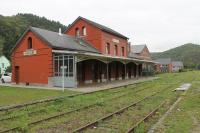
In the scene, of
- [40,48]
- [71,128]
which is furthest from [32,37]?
[71,128]

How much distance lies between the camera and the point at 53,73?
26641mm

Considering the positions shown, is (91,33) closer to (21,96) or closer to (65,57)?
(65,57)

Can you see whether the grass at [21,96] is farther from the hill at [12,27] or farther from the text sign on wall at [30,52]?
the hill at [12,27]

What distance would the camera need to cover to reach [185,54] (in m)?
162

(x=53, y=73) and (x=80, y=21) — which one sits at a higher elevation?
(x=80, y=21)

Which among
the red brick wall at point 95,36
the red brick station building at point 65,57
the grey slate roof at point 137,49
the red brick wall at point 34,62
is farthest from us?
the grey slate roof at point 137,49

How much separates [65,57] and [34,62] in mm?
4568

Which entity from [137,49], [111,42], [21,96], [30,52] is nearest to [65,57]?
[30,52]

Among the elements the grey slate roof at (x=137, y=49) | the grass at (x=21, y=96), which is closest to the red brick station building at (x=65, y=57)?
the grass at (x=21, y=96)

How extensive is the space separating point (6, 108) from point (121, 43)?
30596 mm

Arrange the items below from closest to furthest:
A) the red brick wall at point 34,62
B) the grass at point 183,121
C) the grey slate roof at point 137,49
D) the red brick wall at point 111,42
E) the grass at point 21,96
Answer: the grass at point 183,121, the grass at point 21,96, the red brick wall at point 34,62, the red brick wall at point 111,42, the grey slate roof at point 137,49

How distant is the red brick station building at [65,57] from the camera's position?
83.8 ft

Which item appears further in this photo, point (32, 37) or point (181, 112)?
point (32, 37)

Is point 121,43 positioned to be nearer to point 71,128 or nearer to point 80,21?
point 80,21
